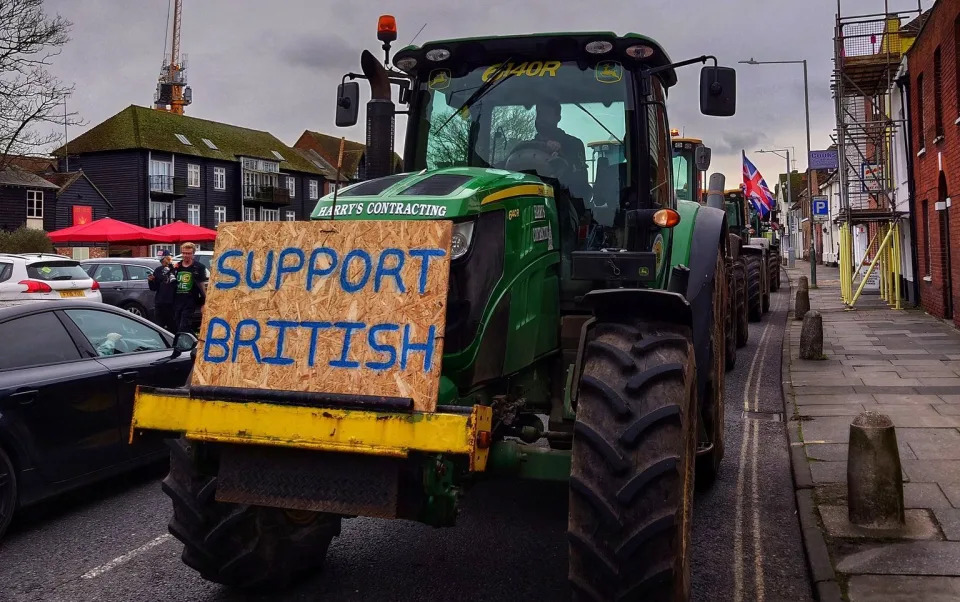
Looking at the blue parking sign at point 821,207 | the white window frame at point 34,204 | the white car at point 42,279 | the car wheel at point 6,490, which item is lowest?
the car wheel at point 6,490

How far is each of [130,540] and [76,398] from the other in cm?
115

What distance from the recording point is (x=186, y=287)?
13.2m

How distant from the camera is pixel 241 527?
402 centimetres

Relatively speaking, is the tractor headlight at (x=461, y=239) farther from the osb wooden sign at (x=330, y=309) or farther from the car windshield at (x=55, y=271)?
the car windshield at (x=55, y=271)

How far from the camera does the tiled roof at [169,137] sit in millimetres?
54688

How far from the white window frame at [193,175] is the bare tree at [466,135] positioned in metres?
55.1

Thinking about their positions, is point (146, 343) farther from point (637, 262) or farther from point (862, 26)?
point (862, 26)

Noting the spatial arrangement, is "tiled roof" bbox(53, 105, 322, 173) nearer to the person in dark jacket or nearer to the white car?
the white car

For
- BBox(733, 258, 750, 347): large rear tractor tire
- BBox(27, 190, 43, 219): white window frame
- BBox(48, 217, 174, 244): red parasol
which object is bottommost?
BBox(733, 258, 750, 347): large rear tractor tire

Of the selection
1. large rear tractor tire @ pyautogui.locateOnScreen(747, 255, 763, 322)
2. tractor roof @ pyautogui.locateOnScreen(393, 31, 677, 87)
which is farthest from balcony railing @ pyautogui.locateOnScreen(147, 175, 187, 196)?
tractor roof @ pyautogui.locateOnScreen(393, 31, 677, 87)

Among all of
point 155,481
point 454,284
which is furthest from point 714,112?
point 155,481

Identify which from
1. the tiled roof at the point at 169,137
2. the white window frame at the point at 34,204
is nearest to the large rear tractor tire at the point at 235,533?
the white window frame at the point at 34,204

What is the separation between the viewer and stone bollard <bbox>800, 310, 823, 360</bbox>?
40.7 feet

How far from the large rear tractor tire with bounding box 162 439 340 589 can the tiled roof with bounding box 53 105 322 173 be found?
53881mm
